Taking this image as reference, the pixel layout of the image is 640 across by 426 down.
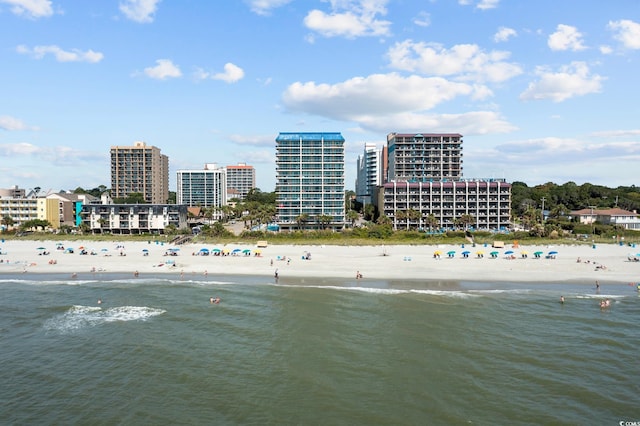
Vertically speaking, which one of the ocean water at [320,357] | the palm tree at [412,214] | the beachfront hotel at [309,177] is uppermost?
the beachfront hotel at [309,177]

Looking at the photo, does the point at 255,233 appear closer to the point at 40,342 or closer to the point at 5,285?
the point at 5,285

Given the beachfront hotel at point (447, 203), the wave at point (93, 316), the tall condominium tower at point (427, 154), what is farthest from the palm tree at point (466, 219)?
the wave at point (93, 316)

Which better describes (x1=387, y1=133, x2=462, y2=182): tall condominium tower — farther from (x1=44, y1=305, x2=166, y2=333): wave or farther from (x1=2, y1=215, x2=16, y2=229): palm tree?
(x1=44, y1=305, x2=166, y2=333): wave

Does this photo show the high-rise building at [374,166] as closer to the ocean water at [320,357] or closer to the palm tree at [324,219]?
the palm tree at [324,219]

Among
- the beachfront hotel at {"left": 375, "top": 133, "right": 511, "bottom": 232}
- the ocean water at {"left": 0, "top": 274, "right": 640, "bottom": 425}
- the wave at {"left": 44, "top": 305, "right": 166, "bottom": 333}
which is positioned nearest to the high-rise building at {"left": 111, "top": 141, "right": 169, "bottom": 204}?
the beachfront hotel at {"left": 375, "top": 133, "right": 511, "bottom": 232}

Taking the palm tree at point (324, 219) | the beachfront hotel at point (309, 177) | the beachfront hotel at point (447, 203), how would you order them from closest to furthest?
the palm tree at point (324, 219) → the beachfront hotel at point (447, 203) → the beachfront hotel at point (309, 177)

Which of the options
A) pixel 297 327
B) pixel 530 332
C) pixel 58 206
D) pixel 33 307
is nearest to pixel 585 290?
pixel 530 332

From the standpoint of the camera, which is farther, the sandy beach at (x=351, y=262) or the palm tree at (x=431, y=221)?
the palm tree at (x=431, y=221)

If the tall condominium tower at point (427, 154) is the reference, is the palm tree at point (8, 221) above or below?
below
